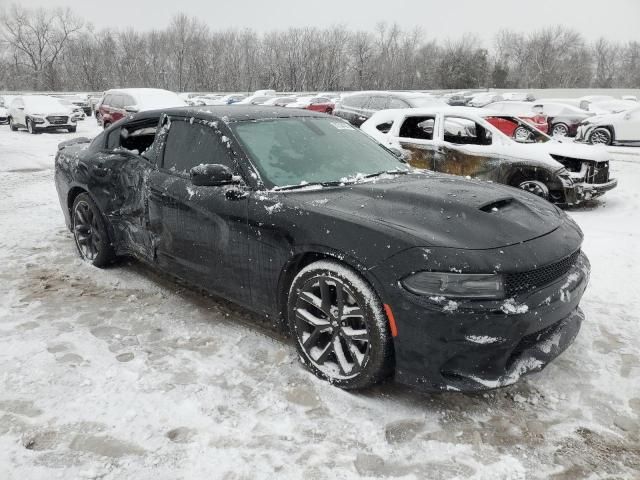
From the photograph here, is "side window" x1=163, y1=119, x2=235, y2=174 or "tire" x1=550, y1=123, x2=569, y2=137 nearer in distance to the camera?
"side window" x1=163, y1=119, x2=235, y2=174

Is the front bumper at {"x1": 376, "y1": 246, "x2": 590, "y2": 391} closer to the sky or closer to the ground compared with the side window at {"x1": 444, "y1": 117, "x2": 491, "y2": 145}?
closer to the ground

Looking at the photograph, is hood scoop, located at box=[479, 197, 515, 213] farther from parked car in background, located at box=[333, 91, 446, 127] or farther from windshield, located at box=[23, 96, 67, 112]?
windshield, located at box=[23, 96, 67, 112]

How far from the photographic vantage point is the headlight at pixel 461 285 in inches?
94.5

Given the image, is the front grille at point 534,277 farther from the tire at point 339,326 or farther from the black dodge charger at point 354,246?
the tire at point 339,326

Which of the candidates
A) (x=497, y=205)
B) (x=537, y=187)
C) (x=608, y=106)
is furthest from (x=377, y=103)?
(x=608, y=106)

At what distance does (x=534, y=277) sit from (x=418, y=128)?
20.3 feet

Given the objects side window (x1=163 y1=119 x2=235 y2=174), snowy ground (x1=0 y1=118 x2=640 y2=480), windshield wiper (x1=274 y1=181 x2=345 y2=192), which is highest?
side window (x1=163 y1=119 x2=235 y2=174)

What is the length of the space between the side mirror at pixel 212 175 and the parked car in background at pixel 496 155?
213 inches

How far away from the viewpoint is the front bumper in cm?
239

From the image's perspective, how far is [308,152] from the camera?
11.7 ft

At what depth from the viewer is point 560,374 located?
3.08 metres

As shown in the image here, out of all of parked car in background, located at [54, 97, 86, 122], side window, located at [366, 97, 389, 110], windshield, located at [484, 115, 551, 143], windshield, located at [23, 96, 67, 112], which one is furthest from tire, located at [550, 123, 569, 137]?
windshield, located at [23, 96, 67, 112]

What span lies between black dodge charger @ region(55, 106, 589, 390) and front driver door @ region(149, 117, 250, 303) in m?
0.01

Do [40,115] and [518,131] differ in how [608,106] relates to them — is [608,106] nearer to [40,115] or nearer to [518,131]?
[518,131]
